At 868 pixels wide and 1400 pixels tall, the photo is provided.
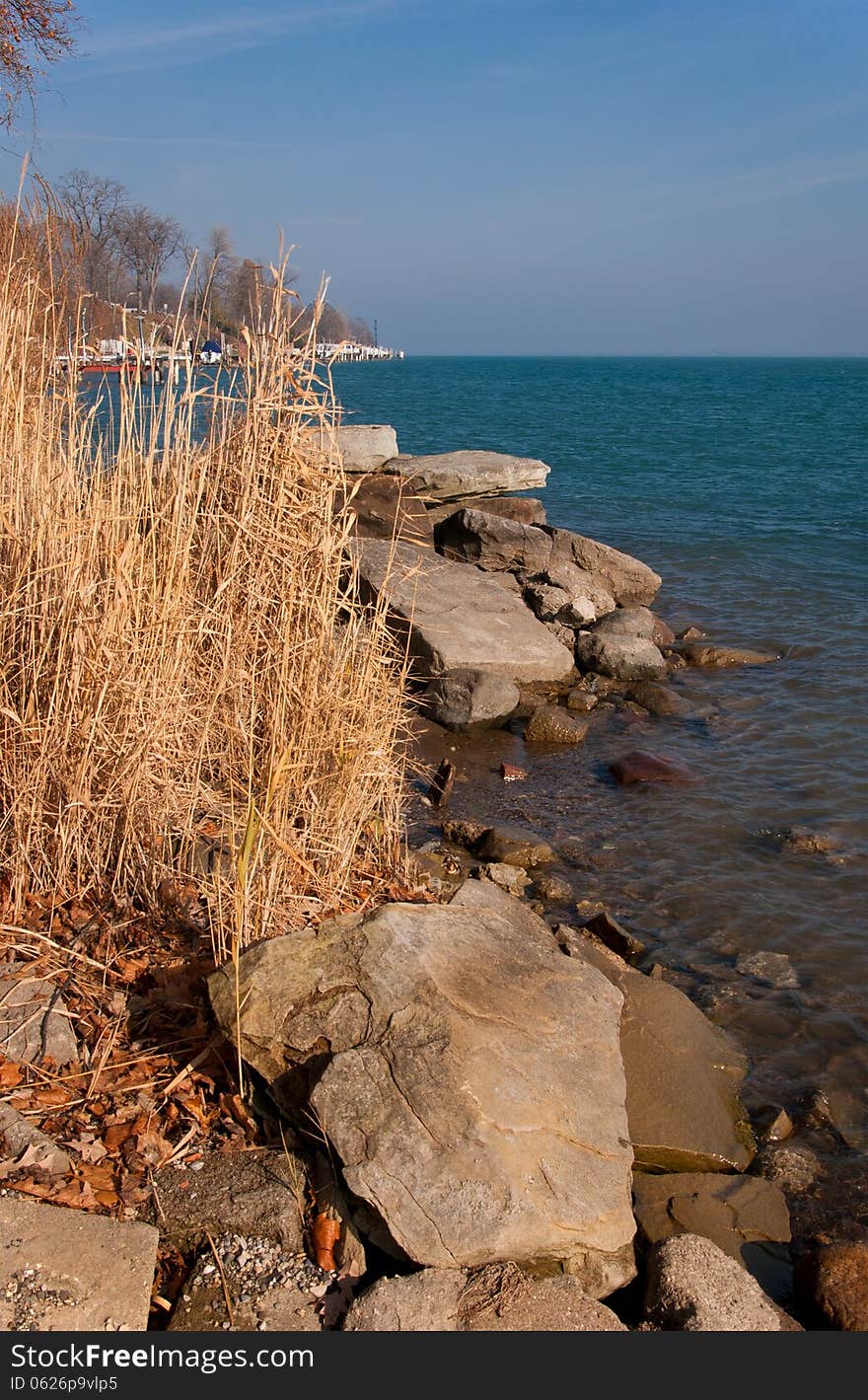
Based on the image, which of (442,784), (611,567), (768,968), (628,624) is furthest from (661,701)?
(768,968)

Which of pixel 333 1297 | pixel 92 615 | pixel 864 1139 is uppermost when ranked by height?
pixel 92 615

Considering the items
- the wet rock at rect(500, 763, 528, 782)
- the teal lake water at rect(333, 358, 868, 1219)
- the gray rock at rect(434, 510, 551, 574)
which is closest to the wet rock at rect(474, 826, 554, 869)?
the teal lake water at rect(333, 358, 868, 1219)

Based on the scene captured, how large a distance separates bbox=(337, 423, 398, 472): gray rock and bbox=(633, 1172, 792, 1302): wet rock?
9.23m

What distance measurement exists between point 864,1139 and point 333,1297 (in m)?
2.27

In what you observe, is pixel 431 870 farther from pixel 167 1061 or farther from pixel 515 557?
pixel 515 557

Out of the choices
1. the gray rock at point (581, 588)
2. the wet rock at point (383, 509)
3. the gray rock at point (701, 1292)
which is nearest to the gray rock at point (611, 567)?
the gray rock at point (581, 588)

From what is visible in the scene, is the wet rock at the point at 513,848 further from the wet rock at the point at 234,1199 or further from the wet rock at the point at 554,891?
the wet rock at the point at 234,1199

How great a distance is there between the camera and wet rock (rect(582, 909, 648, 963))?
5.01 m

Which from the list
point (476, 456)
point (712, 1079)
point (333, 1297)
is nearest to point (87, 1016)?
point (333, 1297)

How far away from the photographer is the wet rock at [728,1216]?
3246 mm

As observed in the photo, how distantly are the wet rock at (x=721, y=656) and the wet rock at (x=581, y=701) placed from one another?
1.67 metres

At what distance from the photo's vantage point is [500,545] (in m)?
10.8

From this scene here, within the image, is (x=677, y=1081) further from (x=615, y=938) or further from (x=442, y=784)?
(x=442, y=784)

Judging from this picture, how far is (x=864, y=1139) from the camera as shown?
12.9ft
